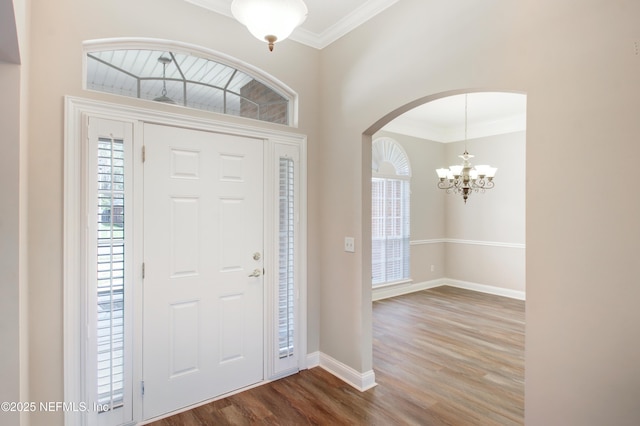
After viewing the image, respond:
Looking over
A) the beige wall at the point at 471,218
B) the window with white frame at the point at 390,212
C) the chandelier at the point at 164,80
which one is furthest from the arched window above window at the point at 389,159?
the chandelier at the point at 164,80

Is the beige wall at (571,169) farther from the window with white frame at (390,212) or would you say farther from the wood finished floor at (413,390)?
the window with white frame at (390,212)

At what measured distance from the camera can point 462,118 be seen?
576 centimetres

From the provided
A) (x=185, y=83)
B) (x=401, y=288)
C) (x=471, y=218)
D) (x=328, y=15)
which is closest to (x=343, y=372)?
(x=185, y=83)

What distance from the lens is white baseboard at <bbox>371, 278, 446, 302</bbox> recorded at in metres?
5.61

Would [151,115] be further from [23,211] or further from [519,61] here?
[519,61]

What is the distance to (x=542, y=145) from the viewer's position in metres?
1.80

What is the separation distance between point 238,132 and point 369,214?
1.29 metres

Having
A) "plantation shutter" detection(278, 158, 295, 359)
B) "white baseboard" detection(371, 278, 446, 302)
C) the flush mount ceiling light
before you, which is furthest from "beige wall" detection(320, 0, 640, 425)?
"white baseboard" detection(371, 278, 446, 302)

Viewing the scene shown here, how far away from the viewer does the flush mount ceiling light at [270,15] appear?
5.54 ft

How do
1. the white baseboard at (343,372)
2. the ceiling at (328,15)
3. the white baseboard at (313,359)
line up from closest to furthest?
1. the ceiling at (328,15)
2. the white baseboard at (343,372)
3. the white baseboard at (313,359)

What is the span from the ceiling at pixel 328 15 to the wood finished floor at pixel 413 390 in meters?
3.05

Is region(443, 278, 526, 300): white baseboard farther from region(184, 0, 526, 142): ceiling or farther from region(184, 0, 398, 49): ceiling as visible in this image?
region(184, 0, 398, 49): ceiling

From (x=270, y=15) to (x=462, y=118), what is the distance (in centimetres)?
489

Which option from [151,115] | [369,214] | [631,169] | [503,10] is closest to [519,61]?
[503,10]
